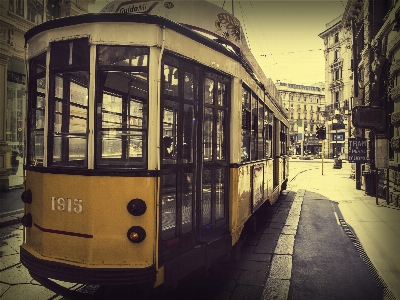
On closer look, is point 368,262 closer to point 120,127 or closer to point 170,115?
point 170,115

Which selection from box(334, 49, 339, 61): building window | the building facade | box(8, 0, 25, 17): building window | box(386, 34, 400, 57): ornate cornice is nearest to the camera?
box(386, 34, 400, 57): ornate cornice

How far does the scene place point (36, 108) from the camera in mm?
3709

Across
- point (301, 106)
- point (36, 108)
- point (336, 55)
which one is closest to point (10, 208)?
point (36, 108)

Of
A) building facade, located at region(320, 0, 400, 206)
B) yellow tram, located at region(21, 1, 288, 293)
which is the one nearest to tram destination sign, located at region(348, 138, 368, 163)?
building facade, located at region(320, 0, 400, 206)

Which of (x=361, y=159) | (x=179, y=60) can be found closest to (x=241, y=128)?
(x=179, y=60)

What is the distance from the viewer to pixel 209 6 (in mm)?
4410

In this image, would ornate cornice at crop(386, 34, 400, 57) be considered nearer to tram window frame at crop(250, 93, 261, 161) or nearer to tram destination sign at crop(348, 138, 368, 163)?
tram destination sign at crop(348, 138, 368, 163)

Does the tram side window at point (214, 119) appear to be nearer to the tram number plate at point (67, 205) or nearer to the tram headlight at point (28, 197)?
the tram number plate at point (67, 205)

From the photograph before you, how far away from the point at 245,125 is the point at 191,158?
4.68ft

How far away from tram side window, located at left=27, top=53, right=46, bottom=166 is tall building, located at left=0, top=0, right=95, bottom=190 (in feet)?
24.8

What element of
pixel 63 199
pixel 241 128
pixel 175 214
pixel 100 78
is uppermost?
pixel 100 78

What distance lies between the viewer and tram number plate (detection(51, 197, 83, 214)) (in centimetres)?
314

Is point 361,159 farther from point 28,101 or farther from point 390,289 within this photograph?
point 28,101

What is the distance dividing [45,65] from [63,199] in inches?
58.5
